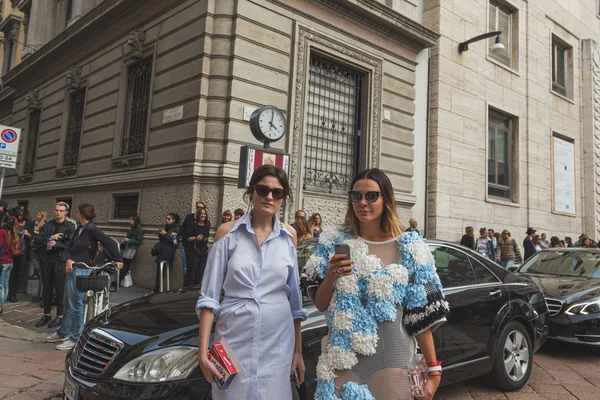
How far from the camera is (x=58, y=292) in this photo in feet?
24.0

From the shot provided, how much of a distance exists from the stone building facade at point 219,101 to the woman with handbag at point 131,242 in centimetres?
22

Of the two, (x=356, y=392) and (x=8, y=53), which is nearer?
(x=356, y=392)

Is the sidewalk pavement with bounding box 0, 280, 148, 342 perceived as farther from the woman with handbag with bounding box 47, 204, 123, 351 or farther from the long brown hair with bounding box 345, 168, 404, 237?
the long brown hair with bounding box 345, 168, 404, 237

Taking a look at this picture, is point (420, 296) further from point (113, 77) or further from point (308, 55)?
point (113, 77)

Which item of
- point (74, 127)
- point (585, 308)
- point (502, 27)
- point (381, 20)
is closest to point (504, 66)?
point (502, 27)

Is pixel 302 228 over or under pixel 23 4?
under

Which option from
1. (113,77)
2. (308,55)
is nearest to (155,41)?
(113,77)

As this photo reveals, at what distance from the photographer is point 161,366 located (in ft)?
9.46

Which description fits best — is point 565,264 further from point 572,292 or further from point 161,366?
point 161,366

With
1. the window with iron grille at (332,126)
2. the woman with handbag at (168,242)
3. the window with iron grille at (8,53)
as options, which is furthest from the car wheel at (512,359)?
the window with iron grille at (8,53)

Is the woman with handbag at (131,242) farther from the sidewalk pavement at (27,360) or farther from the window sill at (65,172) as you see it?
the window sill at (65,172)

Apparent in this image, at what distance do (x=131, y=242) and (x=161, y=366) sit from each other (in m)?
8.19

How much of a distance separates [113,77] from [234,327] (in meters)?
12.7

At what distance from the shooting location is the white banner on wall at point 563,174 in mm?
18578
